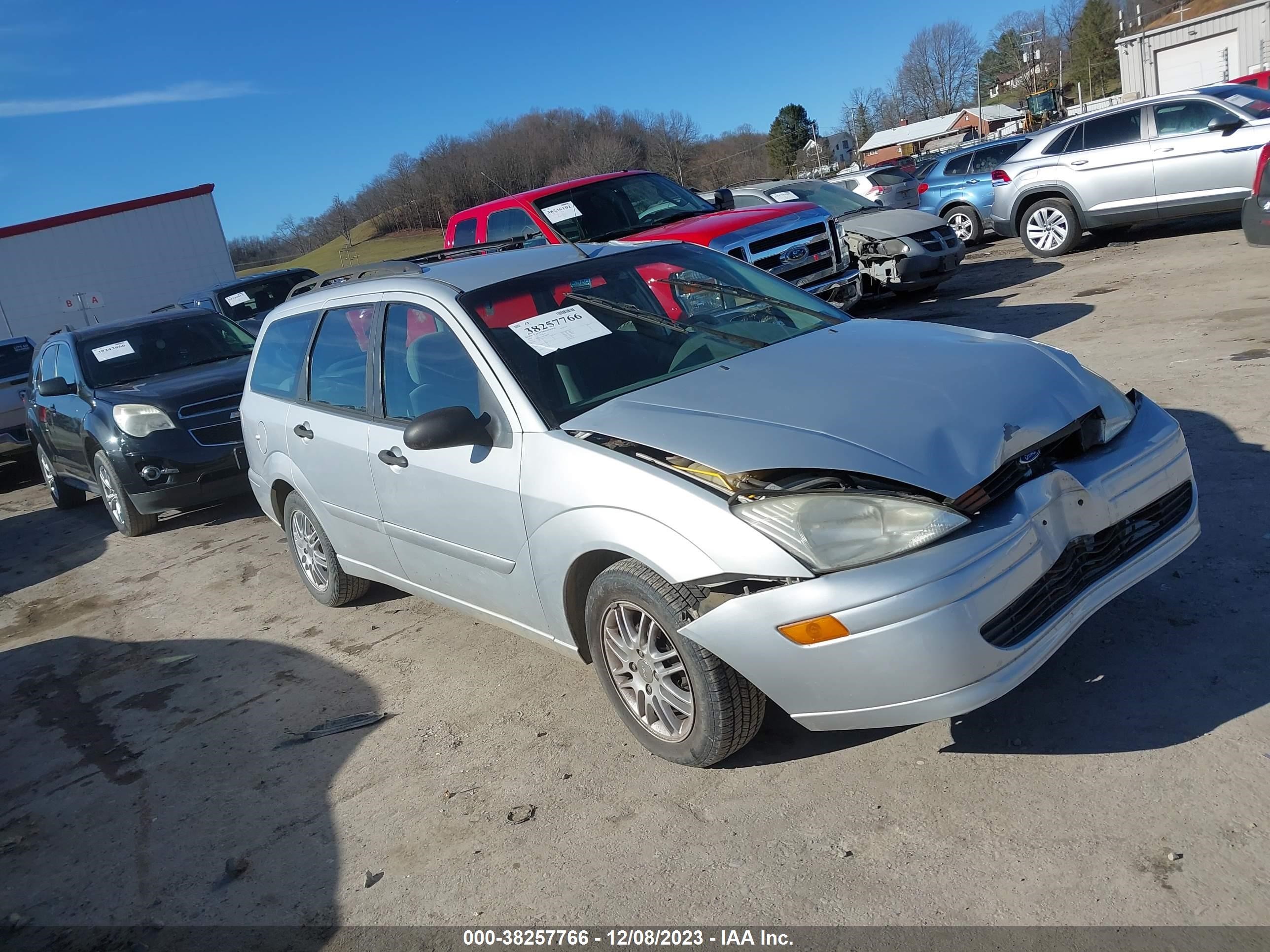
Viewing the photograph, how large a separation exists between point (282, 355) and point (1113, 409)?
4171mm

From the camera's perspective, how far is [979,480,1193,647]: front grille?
2.77 meters

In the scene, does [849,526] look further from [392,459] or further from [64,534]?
[64,534]

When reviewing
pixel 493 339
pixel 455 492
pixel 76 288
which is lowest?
pixel 455 492

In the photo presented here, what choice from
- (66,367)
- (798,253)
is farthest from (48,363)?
(798,253)

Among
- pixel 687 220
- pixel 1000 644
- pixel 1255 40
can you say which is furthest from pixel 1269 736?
pixel 1255 40

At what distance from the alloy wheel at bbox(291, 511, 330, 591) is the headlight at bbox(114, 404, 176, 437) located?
302 centimetres

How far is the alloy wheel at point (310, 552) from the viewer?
541cm

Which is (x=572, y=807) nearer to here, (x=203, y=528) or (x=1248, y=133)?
(x=203, y=528)

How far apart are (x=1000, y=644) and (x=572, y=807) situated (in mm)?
1458

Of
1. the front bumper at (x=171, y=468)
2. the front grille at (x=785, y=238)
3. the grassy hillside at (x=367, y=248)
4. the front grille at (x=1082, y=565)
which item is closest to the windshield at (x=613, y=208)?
the front grille at (x=785, y=238)

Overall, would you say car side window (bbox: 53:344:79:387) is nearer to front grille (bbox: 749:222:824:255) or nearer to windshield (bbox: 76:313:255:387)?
windshield (bbox: 76:313:255:387)

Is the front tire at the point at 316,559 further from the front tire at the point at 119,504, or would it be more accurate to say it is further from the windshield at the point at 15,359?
the windshield at the point at 15,359

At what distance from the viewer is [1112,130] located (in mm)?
11750

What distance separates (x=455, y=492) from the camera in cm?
381
